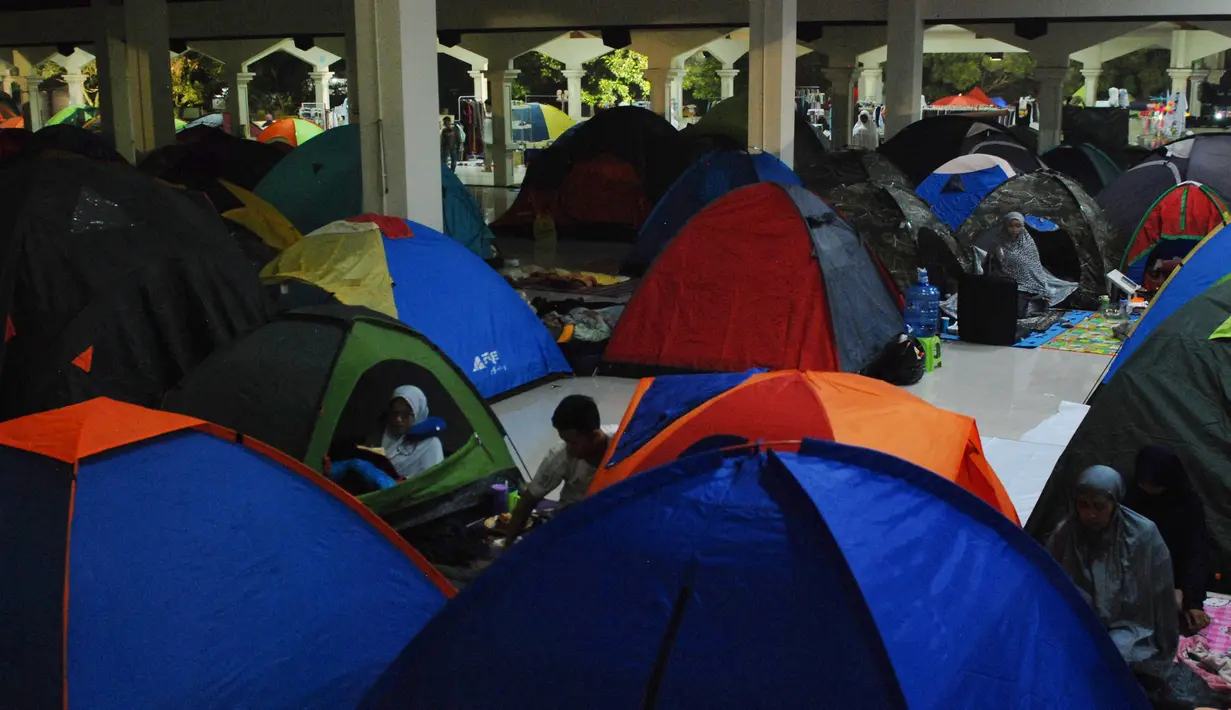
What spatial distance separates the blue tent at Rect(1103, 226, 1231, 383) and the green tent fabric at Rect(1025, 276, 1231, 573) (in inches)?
77.4

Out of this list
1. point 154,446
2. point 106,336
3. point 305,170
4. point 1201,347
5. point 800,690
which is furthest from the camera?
point 305,170

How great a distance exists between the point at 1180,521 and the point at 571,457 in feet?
7.92

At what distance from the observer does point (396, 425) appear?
6.11m

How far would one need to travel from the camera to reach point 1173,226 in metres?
12.6

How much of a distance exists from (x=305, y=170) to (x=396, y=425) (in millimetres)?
8379

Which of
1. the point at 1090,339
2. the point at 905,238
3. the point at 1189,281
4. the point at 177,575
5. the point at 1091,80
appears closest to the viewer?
the point at 177,575

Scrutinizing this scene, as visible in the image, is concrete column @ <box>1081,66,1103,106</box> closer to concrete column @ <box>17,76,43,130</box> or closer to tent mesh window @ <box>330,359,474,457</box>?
concrete column @ <box>17,76,43,130</box>

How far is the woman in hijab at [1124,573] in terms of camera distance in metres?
4.39

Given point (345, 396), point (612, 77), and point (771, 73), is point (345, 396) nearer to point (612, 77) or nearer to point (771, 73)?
point (771, 73)

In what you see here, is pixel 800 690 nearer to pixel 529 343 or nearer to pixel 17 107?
pixel 529 343

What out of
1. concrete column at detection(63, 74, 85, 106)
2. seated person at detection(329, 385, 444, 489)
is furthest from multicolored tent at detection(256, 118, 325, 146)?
seated person at detection(329, 385, 444, 489)

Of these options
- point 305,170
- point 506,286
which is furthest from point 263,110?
point 506,286

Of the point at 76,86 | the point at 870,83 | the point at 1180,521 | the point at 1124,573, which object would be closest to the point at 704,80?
the point at 870,83

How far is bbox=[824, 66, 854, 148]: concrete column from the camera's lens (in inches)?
1027
